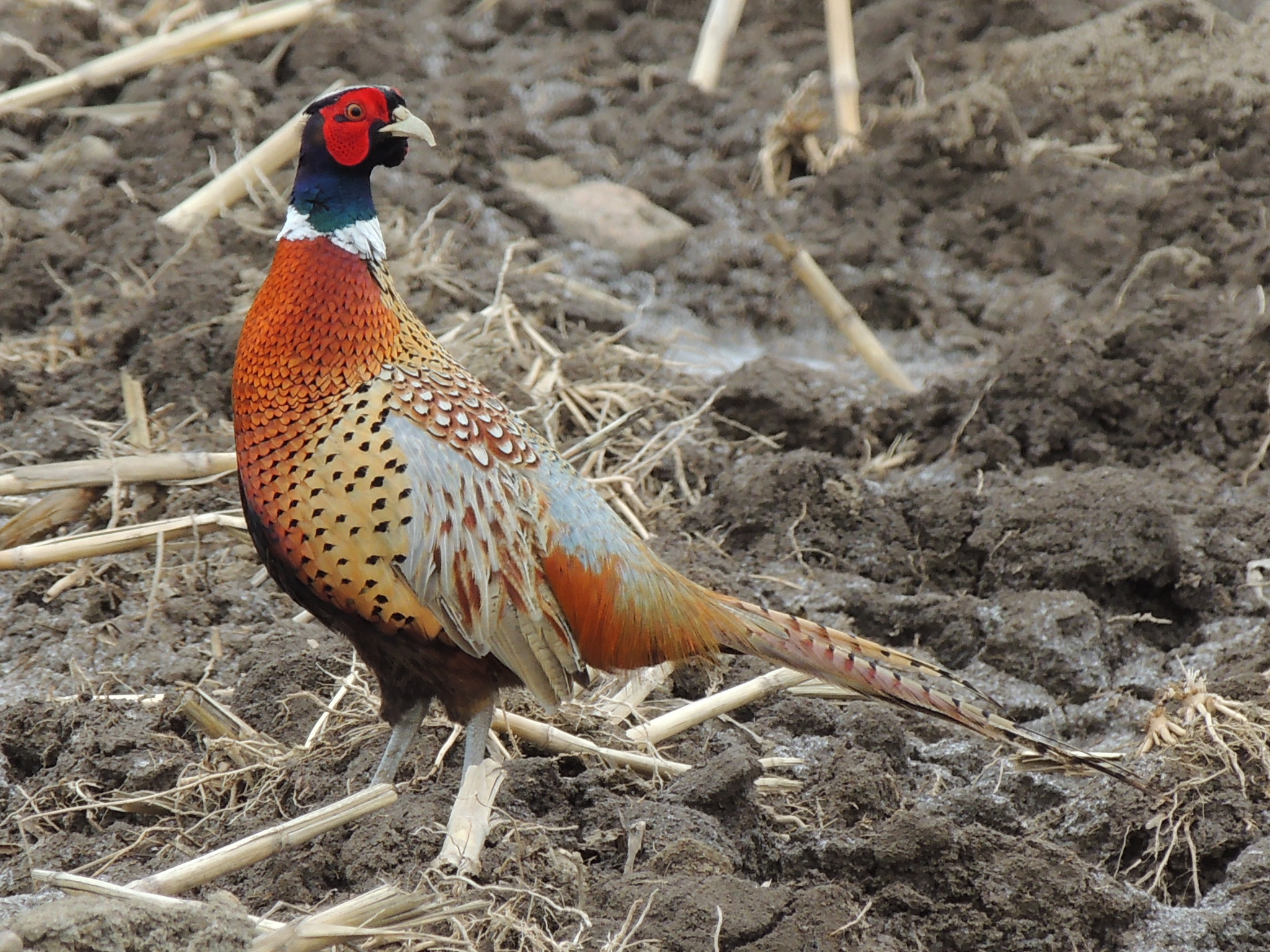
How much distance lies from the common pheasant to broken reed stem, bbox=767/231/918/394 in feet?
8.77

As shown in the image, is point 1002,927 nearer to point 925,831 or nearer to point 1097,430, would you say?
point 925,831

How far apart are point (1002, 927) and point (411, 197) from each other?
14.1 ft

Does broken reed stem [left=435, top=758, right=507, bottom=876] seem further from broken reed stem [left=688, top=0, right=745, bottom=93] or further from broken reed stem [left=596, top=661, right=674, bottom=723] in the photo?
broken reed stem [left=688, top=0, right=745, bottom=93]

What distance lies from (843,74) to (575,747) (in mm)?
5163

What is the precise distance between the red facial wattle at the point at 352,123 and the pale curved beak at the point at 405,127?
18 millimetres

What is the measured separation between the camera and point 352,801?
2.74 m

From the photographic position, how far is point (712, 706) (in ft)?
11.8

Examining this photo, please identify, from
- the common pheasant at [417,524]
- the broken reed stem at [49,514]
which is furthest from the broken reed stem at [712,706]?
the broken reed stem at [49,514]

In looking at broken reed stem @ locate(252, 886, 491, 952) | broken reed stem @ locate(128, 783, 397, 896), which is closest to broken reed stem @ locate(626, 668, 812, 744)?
broken reed stem @ locate(128, 783, 397, 896)

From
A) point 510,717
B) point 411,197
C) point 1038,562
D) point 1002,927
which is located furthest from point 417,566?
point 411,197

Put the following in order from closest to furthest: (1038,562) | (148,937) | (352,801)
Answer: (148,937) → (352,801) → (1038,562)

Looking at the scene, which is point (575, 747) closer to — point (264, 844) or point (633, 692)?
point (633, 692)

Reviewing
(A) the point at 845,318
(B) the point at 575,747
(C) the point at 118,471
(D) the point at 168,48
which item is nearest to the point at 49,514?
(C) the point at 118,471

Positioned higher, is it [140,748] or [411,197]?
[411,197]
